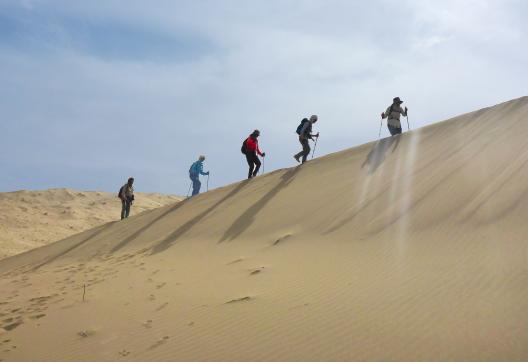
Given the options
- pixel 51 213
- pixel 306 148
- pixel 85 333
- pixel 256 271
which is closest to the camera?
pixel 85 333

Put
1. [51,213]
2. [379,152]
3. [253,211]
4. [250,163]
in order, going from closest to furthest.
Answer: [253,211]
[379,152]
[250,163]
[51,213]

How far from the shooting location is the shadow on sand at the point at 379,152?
1063 cm

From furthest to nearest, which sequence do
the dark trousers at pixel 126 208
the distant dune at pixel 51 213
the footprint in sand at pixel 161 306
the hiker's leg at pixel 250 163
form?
1. the distant dune at pixel 51 213
2. the dark trousers at pixel 126 208
3. the hiker's leg at pixel 250 163
4. the footprint in sand at pixel 161 306

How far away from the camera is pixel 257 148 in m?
13.5

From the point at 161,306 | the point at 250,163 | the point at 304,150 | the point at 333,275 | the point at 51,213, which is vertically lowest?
the point at 161,306

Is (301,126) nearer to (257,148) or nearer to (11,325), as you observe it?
(257,148)

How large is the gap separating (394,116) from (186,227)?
228 inches

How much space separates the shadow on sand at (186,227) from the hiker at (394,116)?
13.5ft

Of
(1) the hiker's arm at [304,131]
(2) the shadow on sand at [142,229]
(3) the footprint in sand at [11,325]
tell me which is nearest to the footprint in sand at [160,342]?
(3) the footprint in sand at [11,325]

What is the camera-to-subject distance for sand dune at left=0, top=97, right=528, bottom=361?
4.21m

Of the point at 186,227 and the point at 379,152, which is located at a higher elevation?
the point at 379,152

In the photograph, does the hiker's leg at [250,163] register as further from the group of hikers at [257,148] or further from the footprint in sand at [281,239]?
the footprint in sand at [281,239]

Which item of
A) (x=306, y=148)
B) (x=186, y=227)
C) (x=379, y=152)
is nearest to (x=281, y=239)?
(x=186, y=227)

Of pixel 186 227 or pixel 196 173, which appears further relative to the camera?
pixel 196 173
